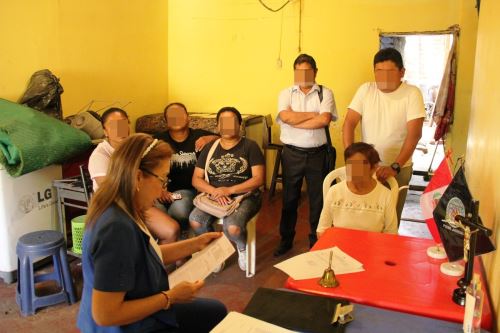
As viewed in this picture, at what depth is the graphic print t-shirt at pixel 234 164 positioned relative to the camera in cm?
299

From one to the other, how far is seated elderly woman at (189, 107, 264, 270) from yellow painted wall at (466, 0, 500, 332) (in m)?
1.38

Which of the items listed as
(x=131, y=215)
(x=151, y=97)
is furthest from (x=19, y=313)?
(x=151, y=97)

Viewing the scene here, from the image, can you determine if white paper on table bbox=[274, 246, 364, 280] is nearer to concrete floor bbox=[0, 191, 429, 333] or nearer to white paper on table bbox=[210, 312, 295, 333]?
white paper on table bbox=[210, 312, 295, 333]

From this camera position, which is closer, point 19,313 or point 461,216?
point 461,216

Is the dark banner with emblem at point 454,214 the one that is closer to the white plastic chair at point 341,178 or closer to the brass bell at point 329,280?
the brass bell at point 329,280

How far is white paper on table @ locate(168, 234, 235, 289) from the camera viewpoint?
159 cm

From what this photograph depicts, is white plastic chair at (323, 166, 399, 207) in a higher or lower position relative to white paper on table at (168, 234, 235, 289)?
higher

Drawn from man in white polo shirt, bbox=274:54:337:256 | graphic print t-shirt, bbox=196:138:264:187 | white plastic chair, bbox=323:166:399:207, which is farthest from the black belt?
white plastic chair, bbox=323:166:399:207

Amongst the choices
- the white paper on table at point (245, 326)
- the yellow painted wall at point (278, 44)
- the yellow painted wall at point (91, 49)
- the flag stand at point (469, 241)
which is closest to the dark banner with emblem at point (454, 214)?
the flag stand at point (469, 241)

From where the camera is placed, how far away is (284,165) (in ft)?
10.5

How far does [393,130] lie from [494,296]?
1486 mm

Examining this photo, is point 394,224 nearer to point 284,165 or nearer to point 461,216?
point 461,216

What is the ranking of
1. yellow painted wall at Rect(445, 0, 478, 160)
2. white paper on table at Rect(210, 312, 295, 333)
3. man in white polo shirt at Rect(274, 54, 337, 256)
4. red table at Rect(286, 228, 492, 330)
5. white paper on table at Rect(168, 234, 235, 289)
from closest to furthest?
white paper on table at Rect(210, 312, 295, 333), red table at Rect(286, 228, 492, 330), white paper on table at Rect(168, 234, 235, 289), man in white polo shirt at Rect(274, 54, 337, 256), yellow painted wall at Rect(445, 0, 478, 160)

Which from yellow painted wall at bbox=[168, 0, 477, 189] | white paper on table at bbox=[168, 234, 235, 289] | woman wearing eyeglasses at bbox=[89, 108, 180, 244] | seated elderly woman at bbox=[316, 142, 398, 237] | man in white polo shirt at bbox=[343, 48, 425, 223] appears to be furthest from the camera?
yellow painted wall at bbox=[168, 0, 477, 189]
